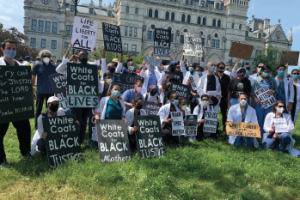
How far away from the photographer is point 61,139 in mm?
5137

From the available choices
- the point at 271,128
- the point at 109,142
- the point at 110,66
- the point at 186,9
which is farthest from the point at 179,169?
the point at 186,9

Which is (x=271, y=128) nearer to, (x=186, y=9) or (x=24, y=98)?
(x=24, y=98)

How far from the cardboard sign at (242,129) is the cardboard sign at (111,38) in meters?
4.67

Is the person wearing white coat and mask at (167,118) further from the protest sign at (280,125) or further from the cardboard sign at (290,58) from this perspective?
the cardboard sign at (290,58)

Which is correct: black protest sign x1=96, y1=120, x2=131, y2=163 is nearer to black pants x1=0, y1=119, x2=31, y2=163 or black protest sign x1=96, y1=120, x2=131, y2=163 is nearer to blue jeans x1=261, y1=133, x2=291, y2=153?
black pants x1=0, y1=119, x2=31, y2=163

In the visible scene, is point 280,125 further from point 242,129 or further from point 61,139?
point 61,139

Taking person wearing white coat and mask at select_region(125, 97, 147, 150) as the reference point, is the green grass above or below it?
below

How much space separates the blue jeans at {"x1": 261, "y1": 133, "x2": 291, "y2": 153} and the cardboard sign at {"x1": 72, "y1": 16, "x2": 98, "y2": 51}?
5.69 metres

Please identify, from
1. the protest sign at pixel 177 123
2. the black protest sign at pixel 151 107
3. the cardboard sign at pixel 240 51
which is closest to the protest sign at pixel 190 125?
the protest sign at pixel 177 123

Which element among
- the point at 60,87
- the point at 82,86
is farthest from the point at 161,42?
the point at 82,86

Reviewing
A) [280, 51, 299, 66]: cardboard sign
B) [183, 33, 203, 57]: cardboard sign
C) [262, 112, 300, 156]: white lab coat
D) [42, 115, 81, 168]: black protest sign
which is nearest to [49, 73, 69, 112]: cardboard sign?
[42, 115, 81, 168]: black protest sign

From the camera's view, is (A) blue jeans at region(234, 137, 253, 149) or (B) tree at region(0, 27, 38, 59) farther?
(B) tree at region(0, 27, 38, 59)

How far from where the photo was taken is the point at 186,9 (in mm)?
57094

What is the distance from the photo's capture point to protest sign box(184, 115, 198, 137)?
22.6ft
